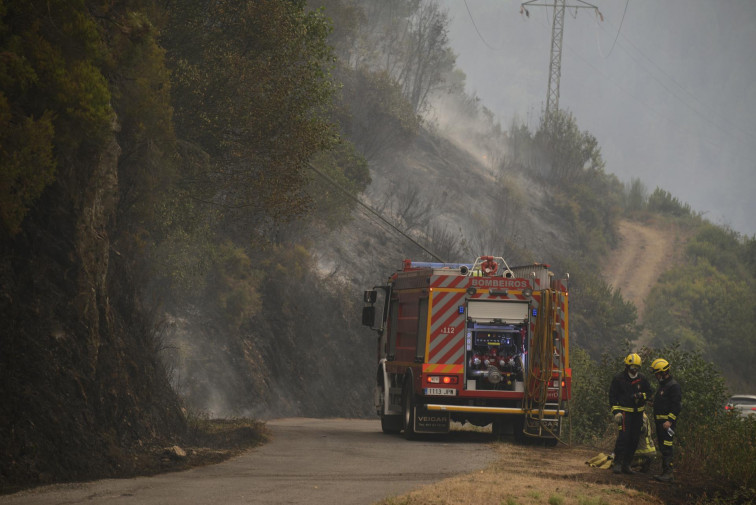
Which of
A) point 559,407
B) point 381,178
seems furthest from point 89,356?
point 381,178

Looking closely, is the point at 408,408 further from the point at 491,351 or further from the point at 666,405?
the point at 666,405

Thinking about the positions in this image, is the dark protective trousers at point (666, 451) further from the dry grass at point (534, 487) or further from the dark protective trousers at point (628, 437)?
the dark protective trousers at point (628, 437)

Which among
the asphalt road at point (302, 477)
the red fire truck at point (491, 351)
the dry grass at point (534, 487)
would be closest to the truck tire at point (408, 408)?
the red fire truck at point (491, 351)

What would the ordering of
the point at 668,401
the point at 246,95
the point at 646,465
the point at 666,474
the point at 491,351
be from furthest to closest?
the point at 246,95
the point at 491,351
the point at 646,465
the point at 668,401
the point at 666,474

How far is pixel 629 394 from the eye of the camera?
13.0 metres

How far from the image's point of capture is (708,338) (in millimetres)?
61781

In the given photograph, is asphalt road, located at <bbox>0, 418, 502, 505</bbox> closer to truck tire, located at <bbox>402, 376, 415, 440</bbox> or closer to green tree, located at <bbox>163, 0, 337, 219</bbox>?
truck tire, located at <bbox>402, 376, 415, 440</bbox>

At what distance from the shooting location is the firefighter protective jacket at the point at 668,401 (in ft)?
40.9

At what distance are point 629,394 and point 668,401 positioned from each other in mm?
597

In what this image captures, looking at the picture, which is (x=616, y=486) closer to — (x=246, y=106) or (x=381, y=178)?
(x=246, y=106)

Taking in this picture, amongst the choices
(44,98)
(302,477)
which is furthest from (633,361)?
(44,98)

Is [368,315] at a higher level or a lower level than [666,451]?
higher

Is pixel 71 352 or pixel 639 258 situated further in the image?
pixel 639 258

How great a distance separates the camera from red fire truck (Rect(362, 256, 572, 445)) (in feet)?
54.0
